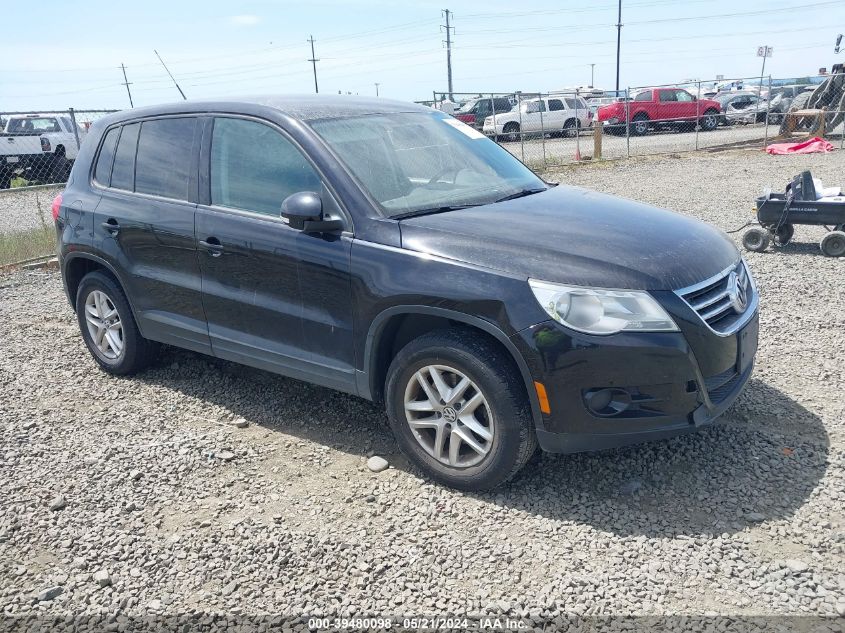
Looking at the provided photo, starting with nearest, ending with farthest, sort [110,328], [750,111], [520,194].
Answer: [520,194], [110,328], [750,111]

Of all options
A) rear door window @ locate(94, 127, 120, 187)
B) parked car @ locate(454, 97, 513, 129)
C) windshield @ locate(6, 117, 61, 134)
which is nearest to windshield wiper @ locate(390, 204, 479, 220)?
rear door window @ locate(94, 127, 120, 187)

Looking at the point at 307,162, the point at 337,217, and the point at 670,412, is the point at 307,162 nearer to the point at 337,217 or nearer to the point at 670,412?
the point at 337,217

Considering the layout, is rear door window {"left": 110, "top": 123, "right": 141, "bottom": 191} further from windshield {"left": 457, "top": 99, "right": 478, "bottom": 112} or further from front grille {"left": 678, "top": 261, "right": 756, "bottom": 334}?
windshield {"left": 457, "top": 99, "right": 478, "bottom": 112}

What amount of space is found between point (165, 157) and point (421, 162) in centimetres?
167

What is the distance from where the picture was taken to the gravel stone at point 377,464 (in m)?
3.84

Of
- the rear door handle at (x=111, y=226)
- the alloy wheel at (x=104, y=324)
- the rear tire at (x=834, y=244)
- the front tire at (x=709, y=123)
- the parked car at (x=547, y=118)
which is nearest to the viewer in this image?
the rear door handle at (x=111, y=226)

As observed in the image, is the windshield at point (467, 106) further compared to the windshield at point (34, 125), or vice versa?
→ the windshield at point (467, 106)

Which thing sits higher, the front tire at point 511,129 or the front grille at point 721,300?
the front grille at point 721,300

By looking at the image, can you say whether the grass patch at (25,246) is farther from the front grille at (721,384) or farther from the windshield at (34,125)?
the windshield at (34,125)

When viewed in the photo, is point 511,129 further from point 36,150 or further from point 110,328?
point 110,328

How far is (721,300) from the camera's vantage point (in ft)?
11.3

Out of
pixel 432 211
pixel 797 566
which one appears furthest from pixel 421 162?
pixel 797 566

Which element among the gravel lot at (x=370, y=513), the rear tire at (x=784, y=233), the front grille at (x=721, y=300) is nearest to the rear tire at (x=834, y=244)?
the rear tire at (x=784, y=233)

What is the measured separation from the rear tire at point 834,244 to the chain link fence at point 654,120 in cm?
1284
